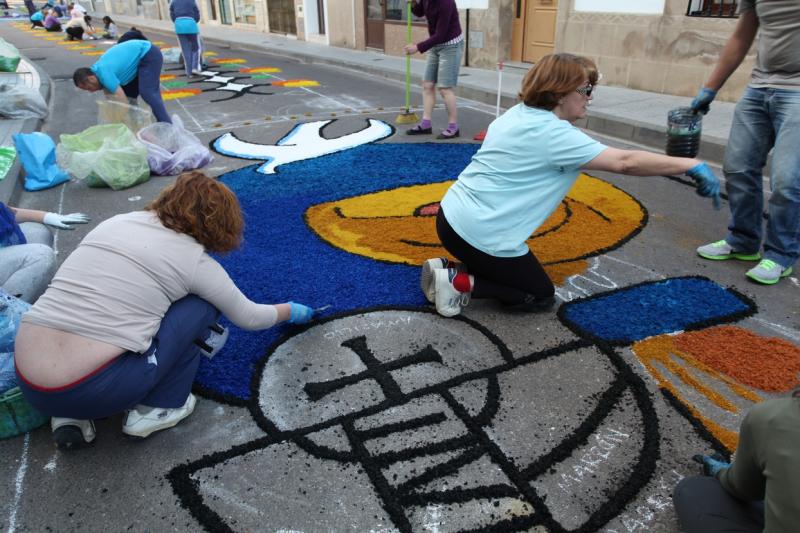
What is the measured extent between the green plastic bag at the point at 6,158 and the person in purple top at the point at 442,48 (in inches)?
165

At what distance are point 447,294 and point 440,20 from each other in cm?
417

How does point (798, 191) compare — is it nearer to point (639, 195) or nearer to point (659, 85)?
point (639, 195)

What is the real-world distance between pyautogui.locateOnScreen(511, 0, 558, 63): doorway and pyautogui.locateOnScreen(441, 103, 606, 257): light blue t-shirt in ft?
27.5

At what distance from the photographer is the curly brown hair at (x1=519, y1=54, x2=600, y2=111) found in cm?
269

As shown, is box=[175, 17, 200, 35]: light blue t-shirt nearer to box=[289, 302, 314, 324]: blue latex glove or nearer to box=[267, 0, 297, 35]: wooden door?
box=[267, 0, 297, 35]: wooden door

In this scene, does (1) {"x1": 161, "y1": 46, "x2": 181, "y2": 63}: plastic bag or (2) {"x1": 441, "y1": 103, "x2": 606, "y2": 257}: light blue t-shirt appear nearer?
(2) {"x1": 441, "y1": 103, "x2": 606, "y2": 257}: light blue t-shirt

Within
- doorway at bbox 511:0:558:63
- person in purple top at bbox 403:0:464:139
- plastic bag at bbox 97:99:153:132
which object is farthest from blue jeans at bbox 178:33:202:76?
person in purple top at bbox 403:0:464:139

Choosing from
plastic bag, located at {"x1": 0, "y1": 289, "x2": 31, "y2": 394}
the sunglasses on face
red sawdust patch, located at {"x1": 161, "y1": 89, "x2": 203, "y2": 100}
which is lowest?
red sawdust patch, located at {"x1": 161, "y1": 89, "x2": 203, "y2": 100}

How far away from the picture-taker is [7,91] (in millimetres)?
7914

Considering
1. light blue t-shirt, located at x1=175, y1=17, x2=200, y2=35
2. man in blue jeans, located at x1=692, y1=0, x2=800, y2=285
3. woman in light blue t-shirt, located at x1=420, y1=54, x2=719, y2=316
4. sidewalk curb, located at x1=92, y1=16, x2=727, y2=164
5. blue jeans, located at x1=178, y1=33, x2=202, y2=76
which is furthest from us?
blue jeans, located at x1=178, y1=33, x2=202, y2=76

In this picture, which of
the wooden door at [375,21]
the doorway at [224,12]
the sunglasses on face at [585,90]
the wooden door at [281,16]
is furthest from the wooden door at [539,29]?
the doorway at [224,12]

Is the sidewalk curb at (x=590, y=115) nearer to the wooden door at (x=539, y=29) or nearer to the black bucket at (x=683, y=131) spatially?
the wooden door at (x=539, y=29)

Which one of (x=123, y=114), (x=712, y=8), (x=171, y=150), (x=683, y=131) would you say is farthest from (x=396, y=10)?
(x=683, y=131)

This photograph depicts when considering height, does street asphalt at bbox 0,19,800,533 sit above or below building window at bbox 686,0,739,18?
below
